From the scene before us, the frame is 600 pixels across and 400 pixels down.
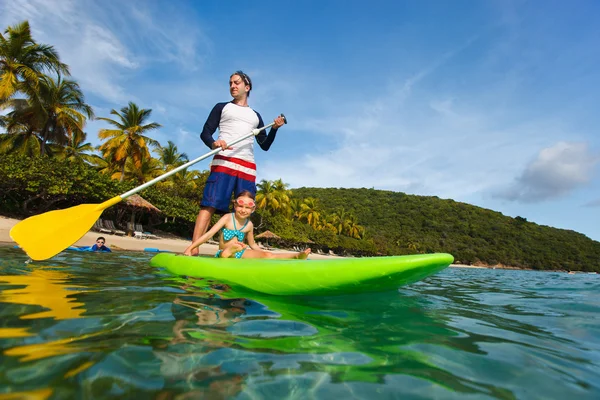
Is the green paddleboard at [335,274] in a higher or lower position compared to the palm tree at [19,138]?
lower

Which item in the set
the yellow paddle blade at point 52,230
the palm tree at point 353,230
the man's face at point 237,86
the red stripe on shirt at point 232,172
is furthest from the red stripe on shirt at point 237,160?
the palm tree at point 353,230

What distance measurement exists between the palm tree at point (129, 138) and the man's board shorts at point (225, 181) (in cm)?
2323

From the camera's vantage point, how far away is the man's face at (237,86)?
4430 millimetres

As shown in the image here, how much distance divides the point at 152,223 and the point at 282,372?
26.8 metres

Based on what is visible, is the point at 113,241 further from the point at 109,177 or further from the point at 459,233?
the point at 459,233

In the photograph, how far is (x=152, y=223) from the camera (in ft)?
84.1

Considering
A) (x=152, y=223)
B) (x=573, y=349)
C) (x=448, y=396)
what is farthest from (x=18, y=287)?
(x=152, y=223)

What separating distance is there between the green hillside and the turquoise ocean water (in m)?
48.1

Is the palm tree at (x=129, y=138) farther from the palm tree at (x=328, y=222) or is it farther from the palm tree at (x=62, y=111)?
the palm tree at (x=328, y=222)

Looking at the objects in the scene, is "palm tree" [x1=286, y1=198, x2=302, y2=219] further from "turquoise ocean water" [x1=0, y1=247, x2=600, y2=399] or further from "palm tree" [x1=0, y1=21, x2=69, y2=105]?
"turquoise ocean water" [x1=0, y1=247, x2=600, y2=399]

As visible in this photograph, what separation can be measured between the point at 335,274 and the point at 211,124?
114 inches

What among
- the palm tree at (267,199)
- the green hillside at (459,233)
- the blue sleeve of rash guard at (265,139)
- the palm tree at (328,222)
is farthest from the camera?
the green hillside at (459,233)

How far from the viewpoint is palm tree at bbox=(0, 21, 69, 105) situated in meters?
18.1

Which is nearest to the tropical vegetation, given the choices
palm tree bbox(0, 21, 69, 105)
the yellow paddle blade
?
palm tree bbox(0, 21, 69, 105)
